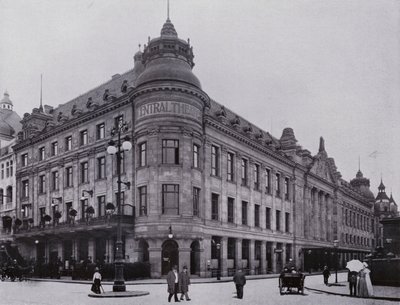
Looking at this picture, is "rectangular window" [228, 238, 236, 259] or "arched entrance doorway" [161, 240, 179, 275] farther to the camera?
"rectangular window" [228, 238, 236, 259]

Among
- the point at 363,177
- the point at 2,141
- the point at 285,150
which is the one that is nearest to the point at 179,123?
the point at 285,150

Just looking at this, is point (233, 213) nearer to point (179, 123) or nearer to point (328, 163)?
point (179, 123)

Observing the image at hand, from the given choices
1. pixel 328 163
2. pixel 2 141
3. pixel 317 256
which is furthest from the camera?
pixel 328 163

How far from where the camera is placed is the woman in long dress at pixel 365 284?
23.5 metres

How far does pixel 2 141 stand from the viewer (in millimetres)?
72812

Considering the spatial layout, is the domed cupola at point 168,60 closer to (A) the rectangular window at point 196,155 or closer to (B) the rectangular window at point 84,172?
(A) the rectangular window at point 196,155

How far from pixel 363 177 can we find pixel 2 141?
253 ft

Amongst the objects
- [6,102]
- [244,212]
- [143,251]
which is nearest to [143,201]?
[143,251]

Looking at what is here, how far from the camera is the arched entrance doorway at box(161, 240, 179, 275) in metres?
40.1

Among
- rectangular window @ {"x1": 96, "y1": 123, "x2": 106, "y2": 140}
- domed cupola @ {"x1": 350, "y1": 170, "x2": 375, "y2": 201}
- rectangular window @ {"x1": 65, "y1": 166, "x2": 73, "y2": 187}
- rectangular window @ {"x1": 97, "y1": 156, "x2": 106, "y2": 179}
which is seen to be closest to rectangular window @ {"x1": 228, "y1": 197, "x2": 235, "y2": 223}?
rectangular window @ {"x1": 97, "y1": 156, "x2": 106, "y2": 179}

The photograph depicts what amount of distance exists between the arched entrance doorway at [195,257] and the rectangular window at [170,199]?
364 cm

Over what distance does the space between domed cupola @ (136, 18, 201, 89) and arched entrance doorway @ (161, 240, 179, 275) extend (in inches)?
505

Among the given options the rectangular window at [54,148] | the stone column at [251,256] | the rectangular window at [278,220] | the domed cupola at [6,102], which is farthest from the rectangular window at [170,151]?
the domed cupola at [6,102]

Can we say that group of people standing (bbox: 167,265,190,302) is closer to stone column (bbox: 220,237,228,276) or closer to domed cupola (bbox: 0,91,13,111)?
stone column (bbox: 220,237,228,276)
